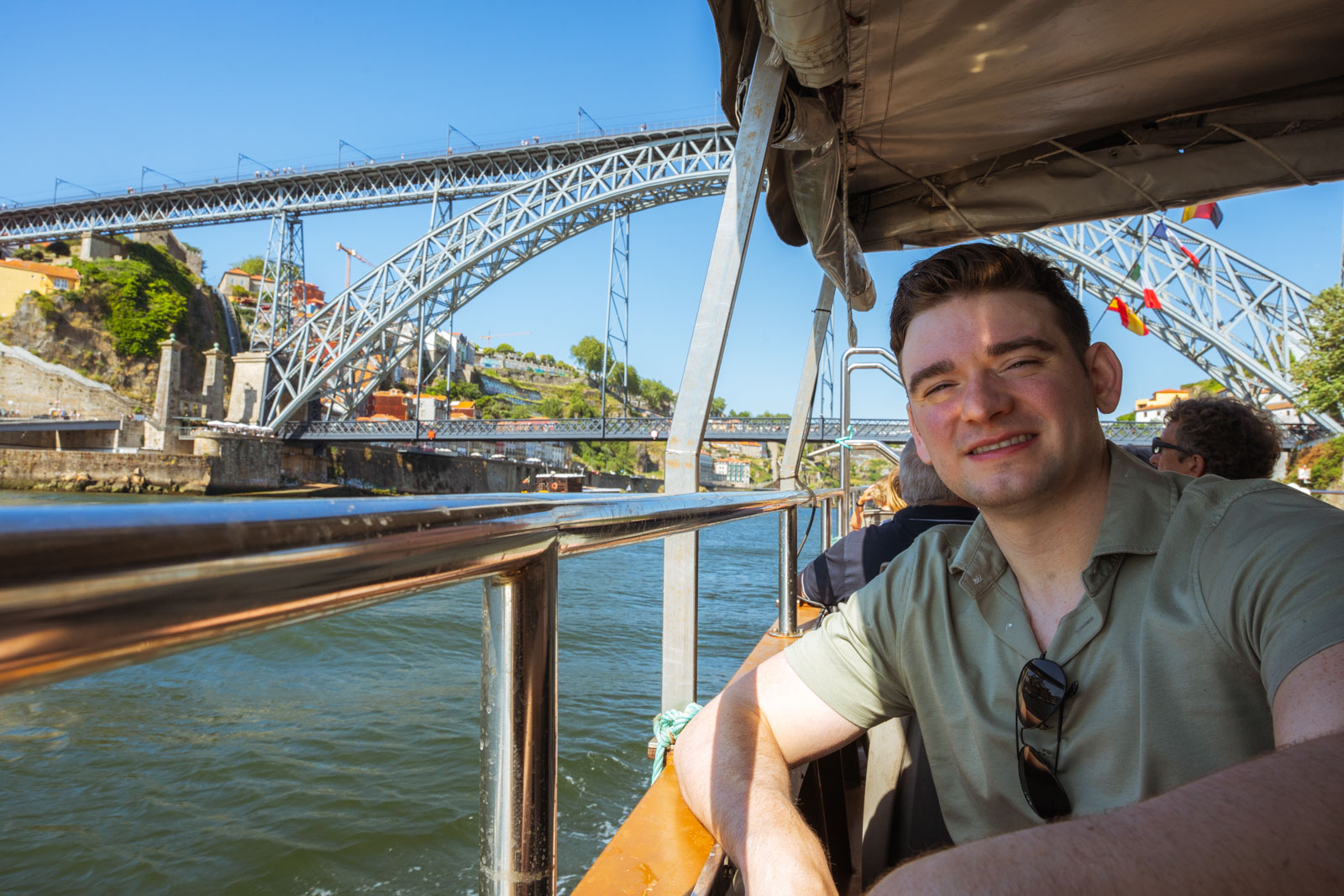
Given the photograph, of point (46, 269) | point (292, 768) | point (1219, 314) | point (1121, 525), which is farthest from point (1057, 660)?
point (46, 269)

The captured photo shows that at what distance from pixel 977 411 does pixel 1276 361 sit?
1084 inches

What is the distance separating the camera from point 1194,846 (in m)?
0.39

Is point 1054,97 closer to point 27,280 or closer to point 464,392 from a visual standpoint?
point 27,280

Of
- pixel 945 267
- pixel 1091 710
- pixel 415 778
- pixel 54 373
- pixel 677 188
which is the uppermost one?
pixel 677 188

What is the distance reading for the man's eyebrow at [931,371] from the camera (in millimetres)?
974

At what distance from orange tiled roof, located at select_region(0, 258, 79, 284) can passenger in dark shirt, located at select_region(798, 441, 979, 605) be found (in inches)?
1674

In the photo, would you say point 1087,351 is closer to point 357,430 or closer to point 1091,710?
point 1091,710

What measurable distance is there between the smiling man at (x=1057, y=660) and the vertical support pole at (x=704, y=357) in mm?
558

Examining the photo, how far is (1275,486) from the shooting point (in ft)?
2.48

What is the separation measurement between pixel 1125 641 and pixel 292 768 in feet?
12.9

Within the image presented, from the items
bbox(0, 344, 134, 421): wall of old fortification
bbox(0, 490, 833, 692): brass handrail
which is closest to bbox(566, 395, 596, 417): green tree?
bbox(0, 344, 134, 421): wall of old fortification

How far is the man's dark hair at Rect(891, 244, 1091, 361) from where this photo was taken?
981 millimetres

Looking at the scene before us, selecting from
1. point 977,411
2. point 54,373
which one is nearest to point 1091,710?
point 977,411

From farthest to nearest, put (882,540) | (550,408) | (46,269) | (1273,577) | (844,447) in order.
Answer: (550,408)
(46,269)
(844,447)
(882,540)
(1273,577)
